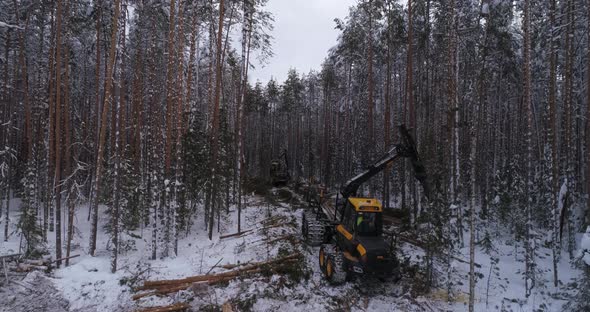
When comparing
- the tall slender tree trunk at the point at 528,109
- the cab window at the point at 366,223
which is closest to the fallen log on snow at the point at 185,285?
the cab window at the point at 366,223

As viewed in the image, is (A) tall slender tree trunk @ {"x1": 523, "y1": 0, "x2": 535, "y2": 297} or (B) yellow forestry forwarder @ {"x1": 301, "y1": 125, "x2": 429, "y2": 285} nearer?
(B) yellow forestry forwarder @ {"x1": 301, "y1": 125, "x2": 429, "y2": 285}

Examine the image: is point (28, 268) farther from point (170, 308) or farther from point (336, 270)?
point (336, 270)

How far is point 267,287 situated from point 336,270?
7.13ft

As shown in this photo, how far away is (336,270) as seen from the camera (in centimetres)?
923

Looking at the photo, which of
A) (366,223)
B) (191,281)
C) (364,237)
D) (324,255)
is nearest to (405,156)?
(366,223)

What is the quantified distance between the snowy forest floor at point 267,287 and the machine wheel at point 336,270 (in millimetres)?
334

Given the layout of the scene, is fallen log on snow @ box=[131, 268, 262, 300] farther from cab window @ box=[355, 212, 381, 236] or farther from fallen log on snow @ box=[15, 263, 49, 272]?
fallen log on snow @ box=[15, 263, 49, 272]

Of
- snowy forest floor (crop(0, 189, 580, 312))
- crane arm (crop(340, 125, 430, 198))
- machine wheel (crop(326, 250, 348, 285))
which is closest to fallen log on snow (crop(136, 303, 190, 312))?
snowy forest floor (crop(0, 189, 580, 312))

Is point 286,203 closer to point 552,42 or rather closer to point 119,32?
point 119,32

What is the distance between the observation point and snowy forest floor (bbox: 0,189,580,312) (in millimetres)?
8508

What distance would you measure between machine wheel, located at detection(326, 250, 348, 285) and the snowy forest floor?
13.1 inches

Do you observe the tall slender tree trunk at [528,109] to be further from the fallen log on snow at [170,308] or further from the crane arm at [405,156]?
the fallen log on snow at [170,308]

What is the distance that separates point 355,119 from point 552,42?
1827 centimetres

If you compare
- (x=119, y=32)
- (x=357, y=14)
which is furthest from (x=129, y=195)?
(x=357, y=14)
